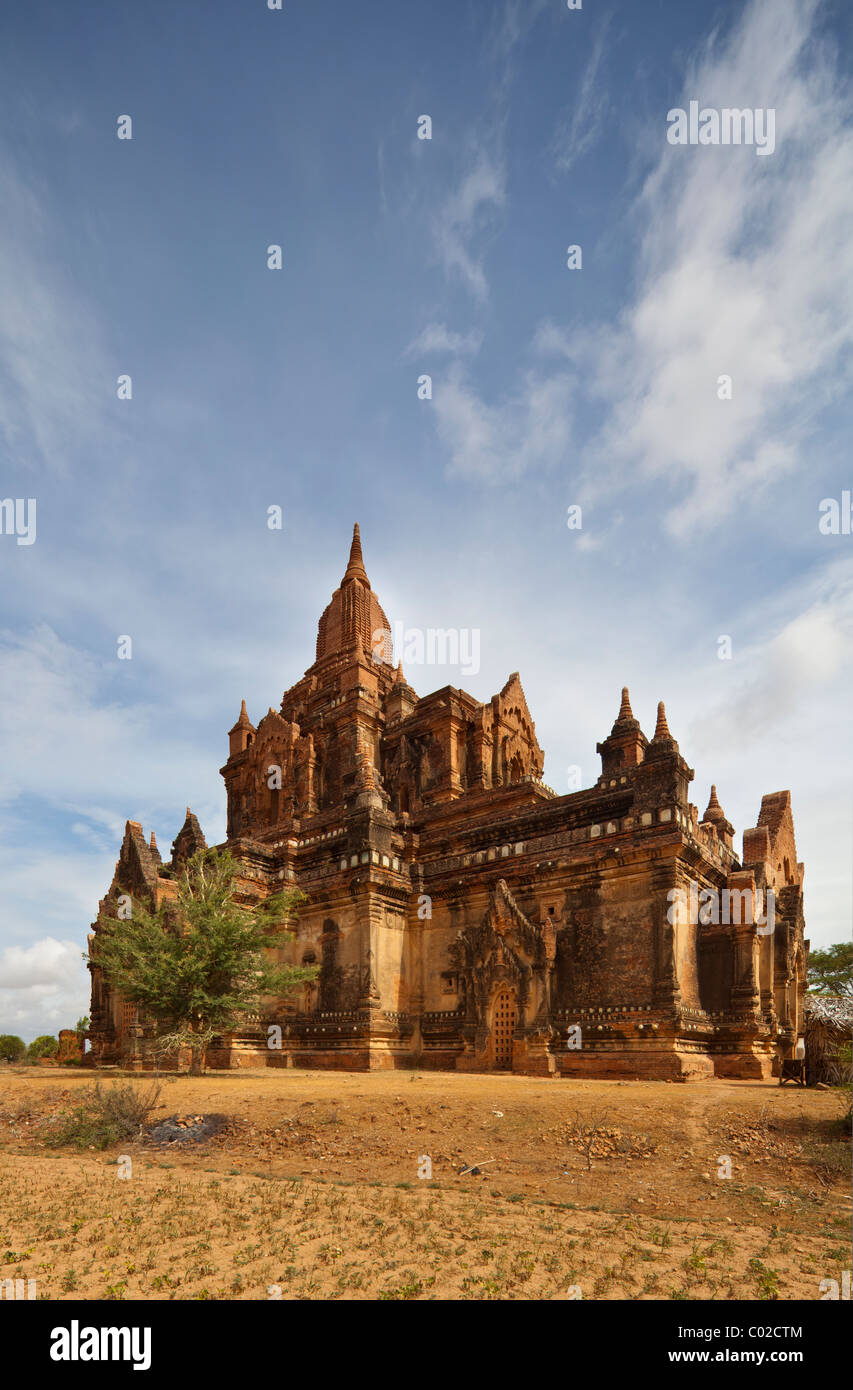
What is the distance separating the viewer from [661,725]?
22562 mm

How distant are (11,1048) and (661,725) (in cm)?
3967

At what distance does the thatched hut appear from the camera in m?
16.2

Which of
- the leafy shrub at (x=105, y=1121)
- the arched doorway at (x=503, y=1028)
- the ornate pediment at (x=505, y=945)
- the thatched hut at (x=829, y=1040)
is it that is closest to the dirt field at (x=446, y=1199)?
the leafy shrub at (x=105, y=1121)

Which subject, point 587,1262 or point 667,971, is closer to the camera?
point 587,1262

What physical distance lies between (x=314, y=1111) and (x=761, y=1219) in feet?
25.0

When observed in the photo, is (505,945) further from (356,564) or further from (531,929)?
(356,564)

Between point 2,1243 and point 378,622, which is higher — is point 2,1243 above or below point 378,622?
below

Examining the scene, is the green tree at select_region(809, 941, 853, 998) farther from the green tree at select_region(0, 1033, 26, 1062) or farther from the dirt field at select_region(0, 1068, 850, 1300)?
the green tree at select_region(0, 1033, 26, 1062)

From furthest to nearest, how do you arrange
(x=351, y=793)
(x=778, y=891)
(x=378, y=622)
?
(x=378, y=622), (x=351, y=793), (x=778, y=891)

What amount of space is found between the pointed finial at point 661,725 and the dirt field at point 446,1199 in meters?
9.14

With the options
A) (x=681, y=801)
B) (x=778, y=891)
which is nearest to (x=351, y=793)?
(x=681, y=801)

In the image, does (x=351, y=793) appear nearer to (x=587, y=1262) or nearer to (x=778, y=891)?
(x=778, y=891)
